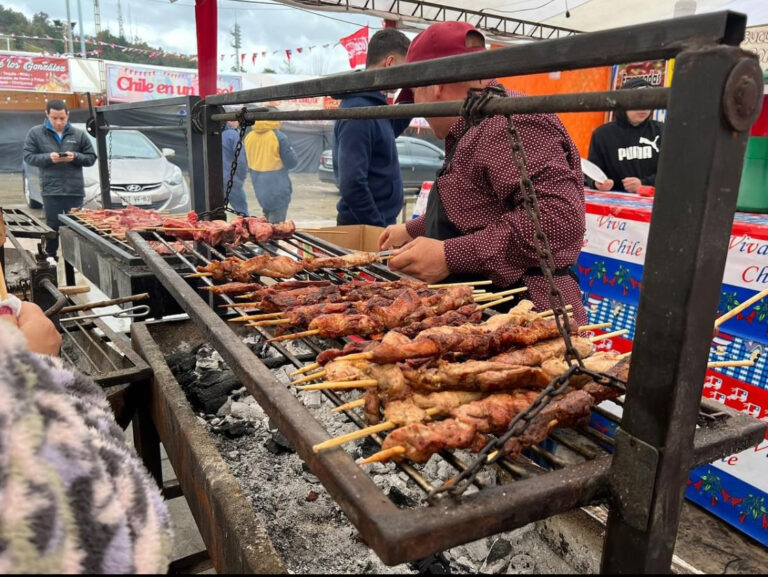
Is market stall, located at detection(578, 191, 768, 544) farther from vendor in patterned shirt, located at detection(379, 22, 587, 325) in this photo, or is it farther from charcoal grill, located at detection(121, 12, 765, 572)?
charcoal grill, located at detection(121, 12, 765, 572)

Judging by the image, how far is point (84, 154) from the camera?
1007cm

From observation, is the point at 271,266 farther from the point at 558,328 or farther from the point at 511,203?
the point at 558,328

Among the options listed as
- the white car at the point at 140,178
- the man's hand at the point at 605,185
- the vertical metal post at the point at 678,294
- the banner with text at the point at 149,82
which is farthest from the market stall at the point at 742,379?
the banner with text at the point at 149,82

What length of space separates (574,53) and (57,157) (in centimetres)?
1046

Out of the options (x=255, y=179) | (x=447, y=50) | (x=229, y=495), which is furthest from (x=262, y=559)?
(x=255, y=179)

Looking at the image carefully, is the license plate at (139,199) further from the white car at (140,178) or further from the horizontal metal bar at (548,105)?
the horizontal metal bar at (548,105)

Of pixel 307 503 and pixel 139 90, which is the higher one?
pixel 139 90

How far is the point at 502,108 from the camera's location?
1581 mm

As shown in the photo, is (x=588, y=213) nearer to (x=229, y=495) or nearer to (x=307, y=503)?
(x=307, y=503)

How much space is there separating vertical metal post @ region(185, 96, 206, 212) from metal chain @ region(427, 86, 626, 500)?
328 centimetres

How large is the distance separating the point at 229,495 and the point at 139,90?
992 inches

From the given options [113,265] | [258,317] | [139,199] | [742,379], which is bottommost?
[742,379]

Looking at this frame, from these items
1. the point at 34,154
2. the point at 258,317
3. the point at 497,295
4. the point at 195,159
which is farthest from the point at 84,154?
the point at 497,295

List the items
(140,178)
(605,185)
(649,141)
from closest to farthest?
1. (605,185)
2. (649,141)
3. (140,178)
